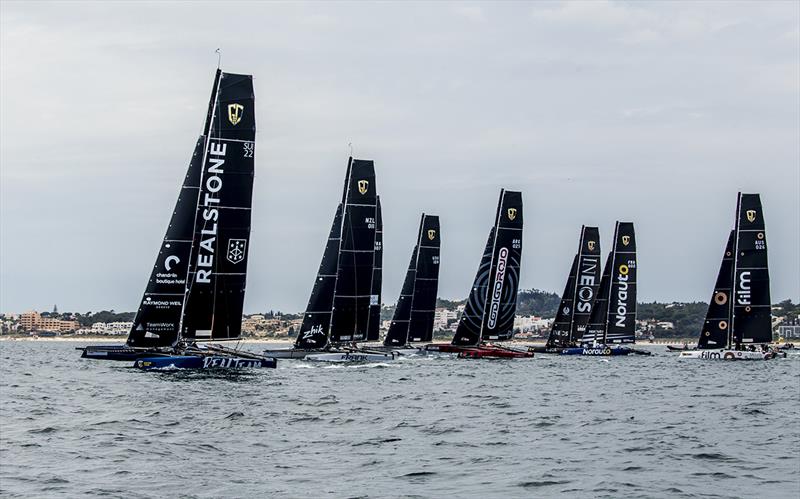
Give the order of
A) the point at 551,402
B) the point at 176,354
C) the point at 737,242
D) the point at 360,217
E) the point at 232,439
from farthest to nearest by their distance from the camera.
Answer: the point at 737,242 → the point at 360,217 → the point at 176,354 → the point at 551,402 → the point at 232,439

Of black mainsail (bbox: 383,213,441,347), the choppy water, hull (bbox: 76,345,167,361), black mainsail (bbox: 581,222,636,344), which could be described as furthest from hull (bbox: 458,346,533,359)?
hull (bbox: 76,345,167,361)

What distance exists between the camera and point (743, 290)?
7212 cm

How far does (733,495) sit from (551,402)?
659 inches

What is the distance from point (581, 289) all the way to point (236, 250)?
4720 centimetres

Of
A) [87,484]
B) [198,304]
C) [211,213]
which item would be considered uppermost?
[211,213]

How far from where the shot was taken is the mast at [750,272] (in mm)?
71625

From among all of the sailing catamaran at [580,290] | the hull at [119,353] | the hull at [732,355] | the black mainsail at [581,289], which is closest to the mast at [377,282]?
the sailing catamaran at [580,290]

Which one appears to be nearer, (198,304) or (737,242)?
(198,304)

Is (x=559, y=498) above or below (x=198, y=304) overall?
below

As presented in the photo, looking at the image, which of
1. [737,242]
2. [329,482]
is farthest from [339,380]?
[737,242]

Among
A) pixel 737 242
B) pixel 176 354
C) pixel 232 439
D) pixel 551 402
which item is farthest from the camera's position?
pixel 737 242

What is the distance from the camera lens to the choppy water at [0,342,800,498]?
1761 cm

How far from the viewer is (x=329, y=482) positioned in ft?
58.4

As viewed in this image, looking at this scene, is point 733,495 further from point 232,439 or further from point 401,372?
point 401,372
